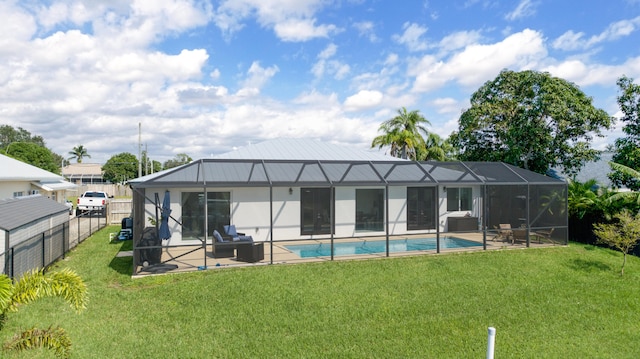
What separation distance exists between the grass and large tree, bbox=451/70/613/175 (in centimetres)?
866

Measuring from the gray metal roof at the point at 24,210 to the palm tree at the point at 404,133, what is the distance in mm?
23405

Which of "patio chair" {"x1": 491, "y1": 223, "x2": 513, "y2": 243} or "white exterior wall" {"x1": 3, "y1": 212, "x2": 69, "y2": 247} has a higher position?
"white exterior wall" {"x1": 3, "y1": 212, "x2": 69, "y2": 247}

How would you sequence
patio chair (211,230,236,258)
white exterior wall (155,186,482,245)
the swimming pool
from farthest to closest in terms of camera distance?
white exterior wall (155,186,482,245) < the swimming pool < patio chair (211,230,236,258)

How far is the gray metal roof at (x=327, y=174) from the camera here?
12781mm

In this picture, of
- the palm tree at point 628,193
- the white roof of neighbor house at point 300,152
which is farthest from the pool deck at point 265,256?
the white roof of neighbor house at point 300,152

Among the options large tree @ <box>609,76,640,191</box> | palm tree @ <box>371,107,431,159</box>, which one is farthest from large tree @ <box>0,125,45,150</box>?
large tree @ <box>609,76,640,191</box>

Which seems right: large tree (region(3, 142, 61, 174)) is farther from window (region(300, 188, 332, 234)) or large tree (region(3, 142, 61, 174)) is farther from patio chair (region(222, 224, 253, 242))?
patio chair (region(222, 224, 253, 242))

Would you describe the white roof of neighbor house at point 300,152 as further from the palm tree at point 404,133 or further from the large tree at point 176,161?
the large tree at point 176,161

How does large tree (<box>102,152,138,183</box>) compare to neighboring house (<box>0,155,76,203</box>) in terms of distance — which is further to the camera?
large tree (<box>102,152,138,183</box>)

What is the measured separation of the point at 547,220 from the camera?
1680 centimetres

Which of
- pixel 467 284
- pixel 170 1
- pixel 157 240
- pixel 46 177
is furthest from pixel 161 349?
pixel 46 177

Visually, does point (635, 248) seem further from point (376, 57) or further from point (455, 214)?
point (376, 57)

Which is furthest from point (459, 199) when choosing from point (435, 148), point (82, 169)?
point (82, 169)

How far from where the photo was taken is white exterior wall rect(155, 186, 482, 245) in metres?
16.2
